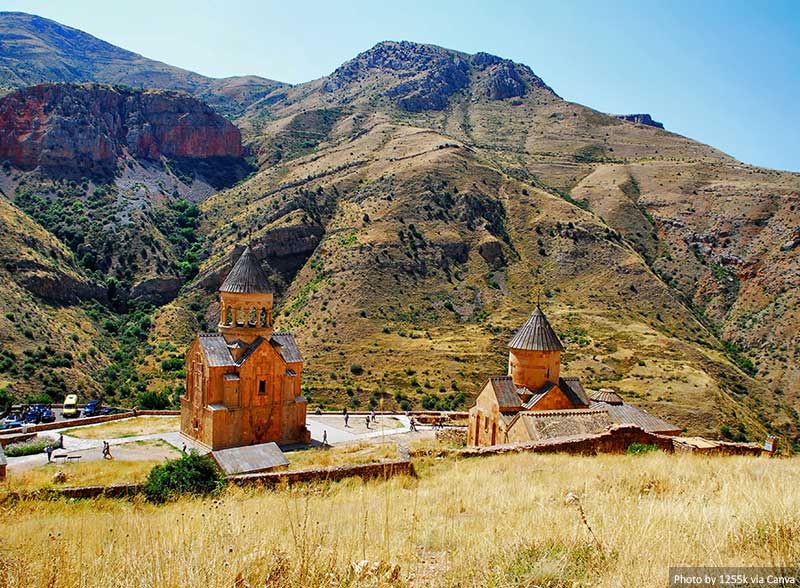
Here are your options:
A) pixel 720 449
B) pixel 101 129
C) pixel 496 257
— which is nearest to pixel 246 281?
pixel 720 449

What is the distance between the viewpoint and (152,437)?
2905 cm

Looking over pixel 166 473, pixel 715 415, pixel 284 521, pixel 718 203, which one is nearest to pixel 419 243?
pixel 715 415

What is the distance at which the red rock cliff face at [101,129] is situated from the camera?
77.2m

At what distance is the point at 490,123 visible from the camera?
114125 millimetres

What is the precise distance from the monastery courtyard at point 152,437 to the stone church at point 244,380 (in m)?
1.14

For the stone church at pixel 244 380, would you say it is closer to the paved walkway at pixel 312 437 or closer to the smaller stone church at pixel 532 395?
the paved walkway at pixel 312 437

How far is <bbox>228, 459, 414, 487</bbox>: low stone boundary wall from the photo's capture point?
43.5 feet

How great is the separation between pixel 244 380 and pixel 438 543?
2254 centimetres

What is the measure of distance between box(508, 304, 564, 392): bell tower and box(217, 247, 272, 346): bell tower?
12002mm

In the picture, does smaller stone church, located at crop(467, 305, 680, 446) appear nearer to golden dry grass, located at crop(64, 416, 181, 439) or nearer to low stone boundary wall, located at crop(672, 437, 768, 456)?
low stone boundary wall, located at crop(672, 437, 768, 456)

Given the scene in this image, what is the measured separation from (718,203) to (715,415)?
48.1 metres

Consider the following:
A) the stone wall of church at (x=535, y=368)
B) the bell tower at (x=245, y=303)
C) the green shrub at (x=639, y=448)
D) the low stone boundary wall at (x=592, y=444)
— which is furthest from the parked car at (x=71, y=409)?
the green shrub at (x=639, y=448)

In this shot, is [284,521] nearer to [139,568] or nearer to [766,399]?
[139,568]

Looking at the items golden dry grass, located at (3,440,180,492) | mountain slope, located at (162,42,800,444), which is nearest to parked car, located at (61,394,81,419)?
golden dry grass, located at (3,440,180,492)
